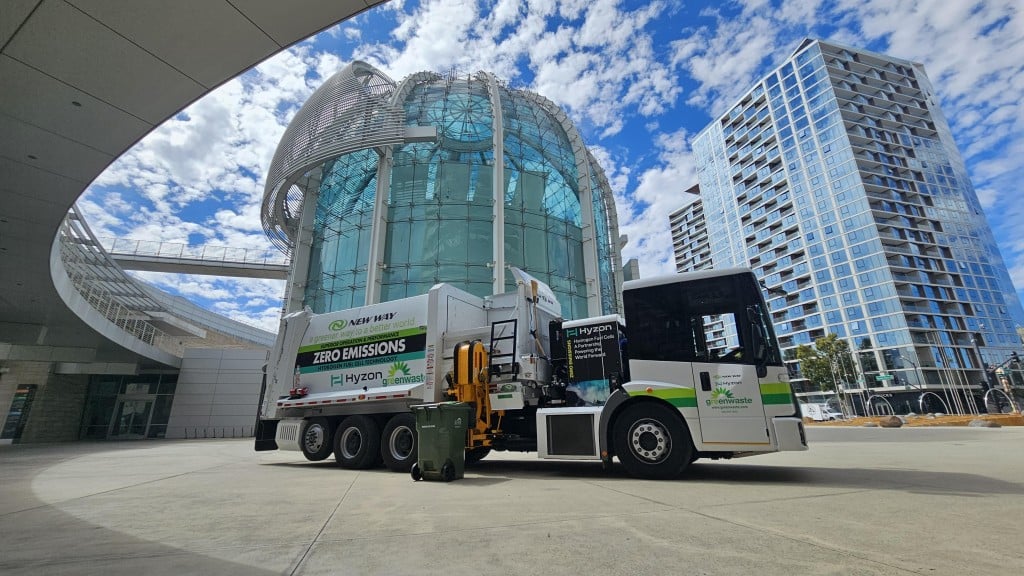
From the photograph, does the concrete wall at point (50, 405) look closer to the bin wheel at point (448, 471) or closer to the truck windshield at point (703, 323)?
the bin wheel at point (448, 471)

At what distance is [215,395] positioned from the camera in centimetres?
2877

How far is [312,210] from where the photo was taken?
1011 inches

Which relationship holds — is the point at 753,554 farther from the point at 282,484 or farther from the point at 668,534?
the point at 282,484

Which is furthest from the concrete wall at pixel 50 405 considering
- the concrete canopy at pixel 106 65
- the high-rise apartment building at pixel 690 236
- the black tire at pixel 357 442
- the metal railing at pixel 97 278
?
the high-rise apartment building at pixel 690 236

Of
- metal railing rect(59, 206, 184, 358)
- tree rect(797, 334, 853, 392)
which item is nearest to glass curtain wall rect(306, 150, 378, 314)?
metal railing rect(59, 206, 184, 358)

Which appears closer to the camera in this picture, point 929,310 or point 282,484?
point 282,484

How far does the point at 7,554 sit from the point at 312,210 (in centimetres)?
2464

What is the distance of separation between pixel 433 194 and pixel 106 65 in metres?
17.0

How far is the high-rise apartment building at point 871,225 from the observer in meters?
64.3

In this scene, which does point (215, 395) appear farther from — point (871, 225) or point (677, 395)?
point (871, 225)

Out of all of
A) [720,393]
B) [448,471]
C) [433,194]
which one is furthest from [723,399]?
[433,194]

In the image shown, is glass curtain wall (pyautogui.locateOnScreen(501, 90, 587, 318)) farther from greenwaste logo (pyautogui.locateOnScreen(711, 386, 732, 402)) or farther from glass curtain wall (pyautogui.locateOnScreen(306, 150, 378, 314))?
greenwaste logo (pyautogui.locateOnScreen(711, 386, 732, 402))

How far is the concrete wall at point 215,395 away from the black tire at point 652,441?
27.5 metres

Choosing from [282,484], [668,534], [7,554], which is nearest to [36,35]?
[7,554]
